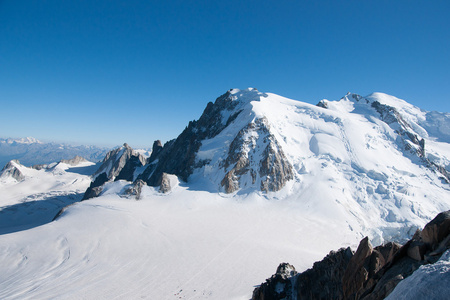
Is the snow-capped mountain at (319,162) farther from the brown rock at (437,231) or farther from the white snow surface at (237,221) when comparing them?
the brown rock at (437,231)

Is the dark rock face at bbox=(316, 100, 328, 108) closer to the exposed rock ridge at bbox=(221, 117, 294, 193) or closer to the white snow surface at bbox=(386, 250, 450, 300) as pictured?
the exposed rock ridge at bbox=(221, 117, 294, 193)

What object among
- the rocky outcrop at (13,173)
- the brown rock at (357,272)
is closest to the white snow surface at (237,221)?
the brown rock at (357,272)

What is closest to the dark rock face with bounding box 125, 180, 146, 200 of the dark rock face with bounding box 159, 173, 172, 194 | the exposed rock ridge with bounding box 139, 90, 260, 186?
the dark rock face with bounding box 159, 173, 172, 194

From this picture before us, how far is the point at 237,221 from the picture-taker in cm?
3838

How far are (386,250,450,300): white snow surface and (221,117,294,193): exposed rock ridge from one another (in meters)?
40.9

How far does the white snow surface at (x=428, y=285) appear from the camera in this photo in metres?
4.60

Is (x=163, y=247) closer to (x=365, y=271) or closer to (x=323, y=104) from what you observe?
(x=365, y=271)

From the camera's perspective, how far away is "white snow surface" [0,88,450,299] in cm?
2455

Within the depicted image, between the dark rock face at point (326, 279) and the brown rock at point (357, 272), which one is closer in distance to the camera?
the brown rock at point (357, 272)

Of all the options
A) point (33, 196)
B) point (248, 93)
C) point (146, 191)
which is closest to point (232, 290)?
point (146, 191)

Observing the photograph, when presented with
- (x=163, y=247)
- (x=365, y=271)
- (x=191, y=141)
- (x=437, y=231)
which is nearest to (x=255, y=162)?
(x=191, y=141)

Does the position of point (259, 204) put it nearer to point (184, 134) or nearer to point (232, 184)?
point (232, 184)

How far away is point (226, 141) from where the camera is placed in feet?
182

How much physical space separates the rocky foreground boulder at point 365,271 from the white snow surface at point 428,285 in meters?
2.42
